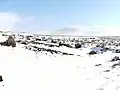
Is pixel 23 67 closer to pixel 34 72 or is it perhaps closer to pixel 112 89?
pixel 34 72

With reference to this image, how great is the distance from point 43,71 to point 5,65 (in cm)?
261

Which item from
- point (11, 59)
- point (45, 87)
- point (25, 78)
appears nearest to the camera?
point (45, 87)

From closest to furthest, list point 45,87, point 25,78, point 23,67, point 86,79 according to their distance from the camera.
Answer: point 45,87 < point 25,78 < point 86,79 < point 23,67

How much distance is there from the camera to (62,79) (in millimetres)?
16547

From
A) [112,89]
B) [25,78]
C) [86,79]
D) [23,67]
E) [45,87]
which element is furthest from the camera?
[23,67]

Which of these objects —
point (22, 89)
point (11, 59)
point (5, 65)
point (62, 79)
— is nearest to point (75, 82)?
point (62, 79)

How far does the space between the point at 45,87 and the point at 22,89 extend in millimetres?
1365

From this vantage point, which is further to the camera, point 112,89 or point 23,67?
point 23,67

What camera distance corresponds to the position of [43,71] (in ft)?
60.3

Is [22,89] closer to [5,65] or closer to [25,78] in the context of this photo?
[25,78]

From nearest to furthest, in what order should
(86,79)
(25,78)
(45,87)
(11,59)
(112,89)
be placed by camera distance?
(112,89)
(45,87)
(25,78)
(86,79)
(11,59)

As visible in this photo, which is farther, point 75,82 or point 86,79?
point 86,79

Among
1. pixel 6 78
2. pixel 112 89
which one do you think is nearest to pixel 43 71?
pixel 6 78

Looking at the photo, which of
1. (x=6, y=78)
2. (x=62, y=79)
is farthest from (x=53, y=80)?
(x=6, y=78)
